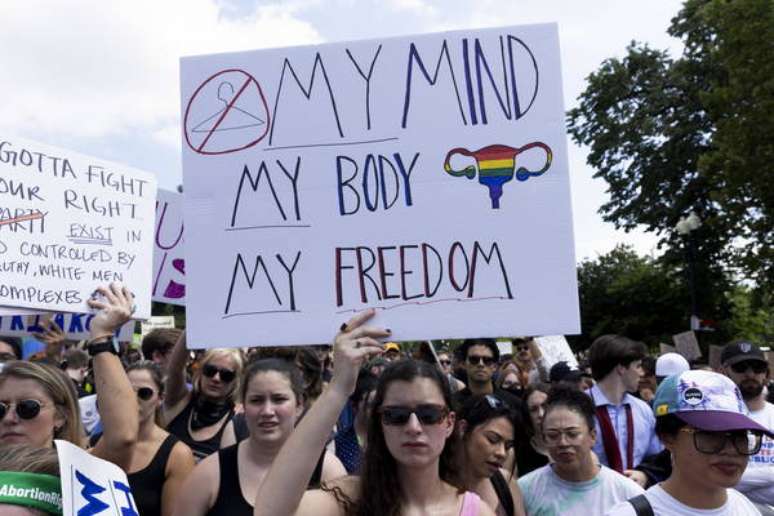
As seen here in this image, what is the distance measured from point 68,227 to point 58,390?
1764mm

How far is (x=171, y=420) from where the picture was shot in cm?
479

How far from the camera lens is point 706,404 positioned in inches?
104

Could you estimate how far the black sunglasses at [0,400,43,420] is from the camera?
292 centimetres

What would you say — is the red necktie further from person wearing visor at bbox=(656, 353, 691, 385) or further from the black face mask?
the black face mask

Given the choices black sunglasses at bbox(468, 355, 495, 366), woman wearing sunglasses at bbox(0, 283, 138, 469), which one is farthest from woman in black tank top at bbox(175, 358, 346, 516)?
black sunglasses at bbox(468, 355, 495, 366)

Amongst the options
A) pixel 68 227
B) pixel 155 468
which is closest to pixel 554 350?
pixel 68 227

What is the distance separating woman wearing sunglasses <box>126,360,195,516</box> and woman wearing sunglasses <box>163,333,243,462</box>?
0.59m

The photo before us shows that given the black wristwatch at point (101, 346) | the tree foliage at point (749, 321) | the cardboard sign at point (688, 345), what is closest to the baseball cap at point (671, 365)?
the black wristwatch at point (101, 346)

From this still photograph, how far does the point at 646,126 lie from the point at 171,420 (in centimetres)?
2770

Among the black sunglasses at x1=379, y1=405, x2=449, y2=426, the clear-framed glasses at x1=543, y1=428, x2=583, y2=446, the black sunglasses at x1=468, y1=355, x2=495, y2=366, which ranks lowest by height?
the clear-framed glasses at x1=543, y1=428, x2=583, y2=446

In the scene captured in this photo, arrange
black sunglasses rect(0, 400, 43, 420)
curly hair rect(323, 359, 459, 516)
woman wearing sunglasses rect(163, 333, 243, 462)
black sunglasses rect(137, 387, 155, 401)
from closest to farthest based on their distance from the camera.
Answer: curly hair rect(323, 359, 459, 516), black sunglasses rect(0, 400, 43, 420), black sunglasses rect(137, 387, 155, 401), woman wearing sunglasses rect(163, 333, 243, 462)

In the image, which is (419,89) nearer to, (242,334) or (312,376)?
(242,334)

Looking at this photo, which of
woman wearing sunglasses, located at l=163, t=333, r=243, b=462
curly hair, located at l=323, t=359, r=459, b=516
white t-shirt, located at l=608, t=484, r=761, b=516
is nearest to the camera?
white t-shirt, located at l=608, t=484, r=761, b=516

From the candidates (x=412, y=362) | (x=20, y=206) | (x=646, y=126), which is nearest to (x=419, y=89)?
(x=412, y=362)
